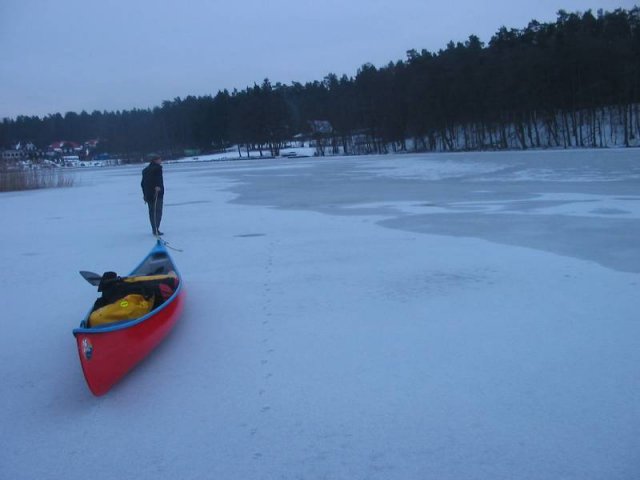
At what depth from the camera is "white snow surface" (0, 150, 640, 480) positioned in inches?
112

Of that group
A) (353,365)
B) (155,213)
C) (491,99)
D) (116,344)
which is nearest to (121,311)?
(116,344)

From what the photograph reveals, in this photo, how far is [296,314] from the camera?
498 centimetres

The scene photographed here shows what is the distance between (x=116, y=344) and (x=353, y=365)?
147 centimetres

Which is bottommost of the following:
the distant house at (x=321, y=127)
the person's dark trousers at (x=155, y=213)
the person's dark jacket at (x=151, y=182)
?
the person's dark trousers at (x=155, y=213)

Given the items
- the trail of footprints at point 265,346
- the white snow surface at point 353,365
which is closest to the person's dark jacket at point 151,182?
the white snow surface at point 353,365

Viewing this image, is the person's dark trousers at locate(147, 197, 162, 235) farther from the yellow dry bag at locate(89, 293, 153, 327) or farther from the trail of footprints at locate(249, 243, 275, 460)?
the yellow dry bag at locate(89, 293, 153, 327)

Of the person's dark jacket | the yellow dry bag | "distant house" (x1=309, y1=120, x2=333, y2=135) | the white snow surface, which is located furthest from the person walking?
"distant house" (x1=309, y1=120, x2=333, y2=135)

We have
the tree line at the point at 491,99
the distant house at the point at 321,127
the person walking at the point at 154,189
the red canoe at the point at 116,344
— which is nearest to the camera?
the red canoe at the point at 116,344

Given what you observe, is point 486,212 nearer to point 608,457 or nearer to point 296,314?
point 296,314

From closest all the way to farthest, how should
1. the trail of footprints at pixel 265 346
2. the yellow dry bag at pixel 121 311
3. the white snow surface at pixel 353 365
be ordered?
1. the white snow surface at pixel 353 365
2. the trail of footprints at pixel 265 346
3. the yellow dry bag at pixel 121 311

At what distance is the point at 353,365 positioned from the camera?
3.86 m

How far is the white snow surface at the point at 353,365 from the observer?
9.34ft

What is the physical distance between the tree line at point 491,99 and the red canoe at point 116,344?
136 feet

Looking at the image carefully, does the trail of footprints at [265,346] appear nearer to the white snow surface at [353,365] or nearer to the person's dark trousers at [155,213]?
the white snow surface at [353,365]
